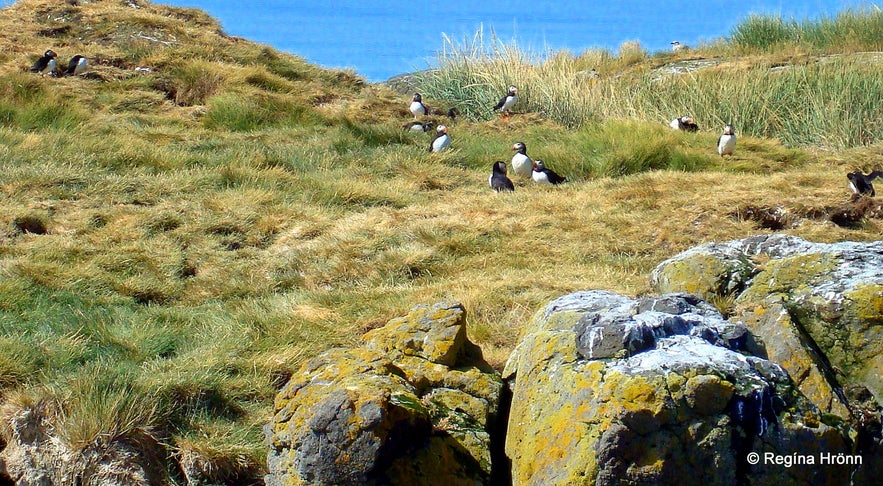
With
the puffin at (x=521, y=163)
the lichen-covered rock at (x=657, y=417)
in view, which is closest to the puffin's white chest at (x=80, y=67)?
the puffin at (x=521, y=163)

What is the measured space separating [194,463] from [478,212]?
511 centimetres

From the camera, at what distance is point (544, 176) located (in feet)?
39.4

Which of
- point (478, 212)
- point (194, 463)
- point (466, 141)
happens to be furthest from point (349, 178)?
point (194, 463)

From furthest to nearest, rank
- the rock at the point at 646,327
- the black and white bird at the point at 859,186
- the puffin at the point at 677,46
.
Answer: the puffin at the point at 677,46 < the black and white bird at the point at 859,186 < the rock at the point at 646,327

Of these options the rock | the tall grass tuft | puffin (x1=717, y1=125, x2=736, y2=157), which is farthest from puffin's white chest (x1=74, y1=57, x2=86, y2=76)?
the tall grass tuft

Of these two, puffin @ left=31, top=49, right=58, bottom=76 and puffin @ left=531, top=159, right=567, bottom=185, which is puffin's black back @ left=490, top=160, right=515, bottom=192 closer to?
puffin @ left=531, top=159, right=567, bottom=185

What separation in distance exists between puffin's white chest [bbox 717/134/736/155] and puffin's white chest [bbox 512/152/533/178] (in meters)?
2.74

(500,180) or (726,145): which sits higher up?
(726,145)

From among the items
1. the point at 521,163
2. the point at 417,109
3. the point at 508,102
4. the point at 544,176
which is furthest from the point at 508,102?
the point at 544,176

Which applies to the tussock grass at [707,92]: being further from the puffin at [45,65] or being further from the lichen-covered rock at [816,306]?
the lichen-covered rock at [816,306]

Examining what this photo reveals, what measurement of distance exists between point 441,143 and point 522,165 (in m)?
1.22

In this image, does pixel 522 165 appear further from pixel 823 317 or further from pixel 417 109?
pixel 823 317

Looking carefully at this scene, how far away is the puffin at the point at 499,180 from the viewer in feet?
36.8

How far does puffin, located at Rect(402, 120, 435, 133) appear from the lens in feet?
47.9
